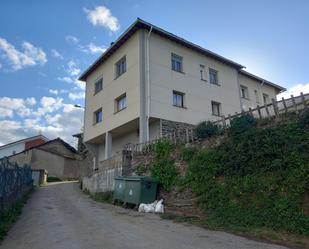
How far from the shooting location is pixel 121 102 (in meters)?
19.8

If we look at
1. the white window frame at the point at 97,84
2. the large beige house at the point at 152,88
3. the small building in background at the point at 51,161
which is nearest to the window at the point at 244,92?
the large beige house at the point at 152,88

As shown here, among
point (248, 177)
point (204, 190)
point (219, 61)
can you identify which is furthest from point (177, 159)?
point (219, 61)

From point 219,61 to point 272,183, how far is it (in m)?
15.6

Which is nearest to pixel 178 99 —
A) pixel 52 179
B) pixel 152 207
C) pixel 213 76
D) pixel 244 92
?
pixel 213 76

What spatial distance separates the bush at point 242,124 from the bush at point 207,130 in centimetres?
131

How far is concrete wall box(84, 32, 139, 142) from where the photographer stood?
17.9 metres

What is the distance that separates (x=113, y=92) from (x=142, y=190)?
33.1 ft

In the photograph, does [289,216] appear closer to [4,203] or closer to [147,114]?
[4,203]

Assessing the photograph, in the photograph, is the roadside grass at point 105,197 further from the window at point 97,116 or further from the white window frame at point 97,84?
the white window frame at point 97,84

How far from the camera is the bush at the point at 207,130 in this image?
11531 millimetres

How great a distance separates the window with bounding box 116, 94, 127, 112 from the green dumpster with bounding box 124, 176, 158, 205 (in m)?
7.72

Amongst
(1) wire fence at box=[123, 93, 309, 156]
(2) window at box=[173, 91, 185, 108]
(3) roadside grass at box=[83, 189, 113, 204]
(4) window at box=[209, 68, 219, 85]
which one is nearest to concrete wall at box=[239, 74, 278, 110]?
(4) window at box=[209, 68, 219, 85]

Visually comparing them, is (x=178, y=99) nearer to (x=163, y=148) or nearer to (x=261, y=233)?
(x=163, y=148)

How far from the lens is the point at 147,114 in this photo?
16891mm
